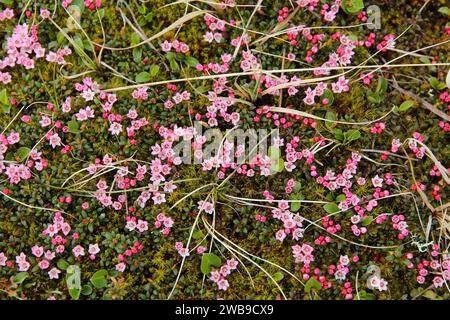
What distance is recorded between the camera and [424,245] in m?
3.77

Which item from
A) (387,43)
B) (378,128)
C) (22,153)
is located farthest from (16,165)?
(387,43)

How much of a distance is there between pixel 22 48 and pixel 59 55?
12.4 inches

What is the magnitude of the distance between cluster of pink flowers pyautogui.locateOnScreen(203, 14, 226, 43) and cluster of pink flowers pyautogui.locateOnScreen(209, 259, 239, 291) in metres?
1.81

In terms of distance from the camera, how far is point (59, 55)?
4.02 m

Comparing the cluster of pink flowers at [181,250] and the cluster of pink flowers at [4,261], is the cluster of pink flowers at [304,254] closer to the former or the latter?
the cluster of pink flowers at [181,250]

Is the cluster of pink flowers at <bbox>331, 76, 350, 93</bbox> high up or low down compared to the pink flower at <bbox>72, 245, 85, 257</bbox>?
up

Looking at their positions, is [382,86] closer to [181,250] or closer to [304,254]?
[304,254]

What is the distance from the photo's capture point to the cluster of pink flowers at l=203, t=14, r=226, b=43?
4051 millimetres

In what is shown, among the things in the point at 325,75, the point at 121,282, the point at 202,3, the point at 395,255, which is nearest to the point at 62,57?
the point at 202,3

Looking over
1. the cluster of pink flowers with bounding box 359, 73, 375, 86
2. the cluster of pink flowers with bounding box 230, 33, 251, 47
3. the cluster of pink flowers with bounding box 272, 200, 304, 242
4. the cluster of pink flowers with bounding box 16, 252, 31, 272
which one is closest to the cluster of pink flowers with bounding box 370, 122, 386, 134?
the cluster of pink flowers with bounding box 359, 73, 375, 86

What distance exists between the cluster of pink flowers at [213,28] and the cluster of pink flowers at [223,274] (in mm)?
1807

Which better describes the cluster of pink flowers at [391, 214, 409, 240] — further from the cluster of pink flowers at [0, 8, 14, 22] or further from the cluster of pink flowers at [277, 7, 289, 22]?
the cluster of pink flowers at [0, 8, 14, 22]

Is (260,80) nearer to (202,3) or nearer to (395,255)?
(202,3)

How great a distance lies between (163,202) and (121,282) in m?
0.68
